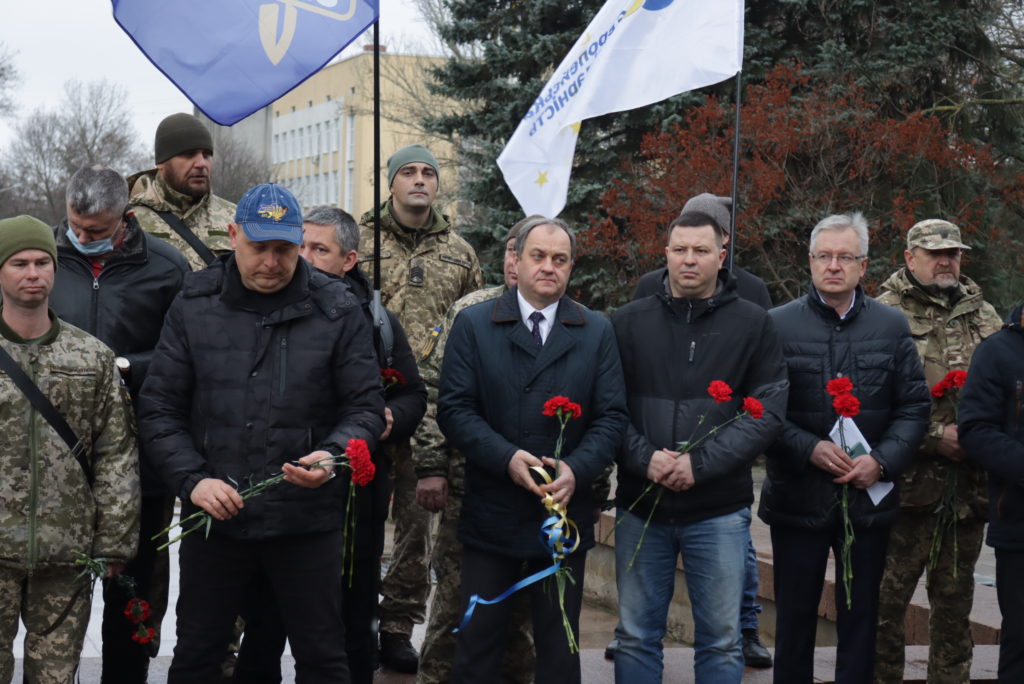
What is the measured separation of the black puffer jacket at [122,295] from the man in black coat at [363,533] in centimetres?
65

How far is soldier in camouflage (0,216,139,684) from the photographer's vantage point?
478 centimetres

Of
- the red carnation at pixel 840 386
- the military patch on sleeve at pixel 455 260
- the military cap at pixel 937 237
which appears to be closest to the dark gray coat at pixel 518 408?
the red carnation at pixel 840 386

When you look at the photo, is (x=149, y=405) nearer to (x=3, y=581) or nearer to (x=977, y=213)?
(x=3, y=581)

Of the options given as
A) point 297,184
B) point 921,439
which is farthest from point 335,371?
point 297,184

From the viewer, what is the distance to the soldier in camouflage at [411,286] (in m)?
6.39

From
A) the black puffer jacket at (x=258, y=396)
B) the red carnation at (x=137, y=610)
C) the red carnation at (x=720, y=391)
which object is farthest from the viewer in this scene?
the red carnation at (x=137, y=610)

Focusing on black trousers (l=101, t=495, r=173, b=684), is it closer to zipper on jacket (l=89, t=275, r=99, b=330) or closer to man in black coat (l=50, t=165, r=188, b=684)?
man in black coat (l=50, t=165, r=188, b=684)

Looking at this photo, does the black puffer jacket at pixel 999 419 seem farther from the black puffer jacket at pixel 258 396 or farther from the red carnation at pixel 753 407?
the black puffer jacket at pixel 258 396

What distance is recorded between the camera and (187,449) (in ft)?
15.5

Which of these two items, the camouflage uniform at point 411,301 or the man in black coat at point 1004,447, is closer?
the man in black coat at point 1004,447

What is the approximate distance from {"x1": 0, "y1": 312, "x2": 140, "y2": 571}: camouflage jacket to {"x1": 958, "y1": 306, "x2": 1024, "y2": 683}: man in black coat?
3.32 metres

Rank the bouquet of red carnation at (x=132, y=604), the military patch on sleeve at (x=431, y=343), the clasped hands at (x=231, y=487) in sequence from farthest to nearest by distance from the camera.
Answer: the military patch on sleeve at (x=431, y=343)
the bouquet of red carnation at (x=132, y=604)
the clasped hands at (x=231, y=487)

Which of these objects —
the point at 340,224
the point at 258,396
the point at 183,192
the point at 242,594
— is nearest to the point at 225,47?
the point at 340,224

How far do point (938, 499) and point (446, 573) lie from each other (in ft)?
7.35
